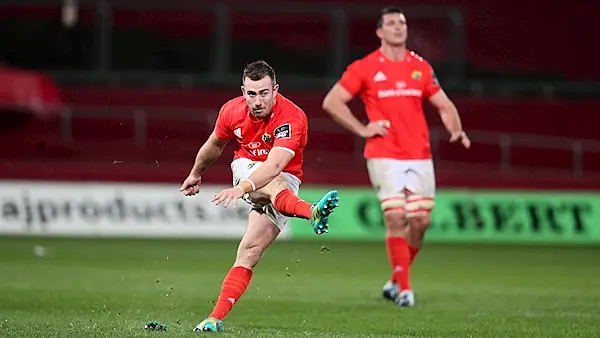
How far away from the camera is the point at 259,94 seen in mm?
8195

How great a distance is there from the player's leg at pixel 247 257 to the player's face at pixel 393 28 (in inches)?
130

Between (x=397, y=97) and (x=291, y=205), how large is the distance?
345cm

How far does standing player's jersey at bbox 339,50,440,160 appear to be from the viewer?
11453 millimetres

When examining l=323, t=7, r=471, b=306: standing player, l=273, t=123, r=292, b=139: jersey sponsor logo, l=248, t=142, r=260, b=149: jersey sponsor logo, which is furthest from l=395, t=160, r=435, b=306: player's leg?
l=273, t=123, r=292, b=139: jersey sponsor logo

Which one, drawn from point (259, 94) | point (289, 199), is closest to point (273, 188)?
point (289, 199)

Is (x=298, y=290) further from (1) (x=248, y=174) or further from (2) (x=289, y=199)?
(2) (x=289, y=199)

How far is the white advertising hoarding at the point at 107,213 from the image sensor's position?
19391 millimetres

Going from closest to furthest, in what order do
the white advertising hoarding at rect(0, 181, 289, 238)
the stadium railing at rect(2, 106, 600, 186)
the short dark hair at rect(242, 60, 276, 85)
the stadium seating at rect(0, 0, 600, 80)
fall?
the short dark hair at rect(242, 60, 276, 85) → the white advertising hoarding at rect(0, 181, 289, 238) → the stadium railing at rect(2, 106, 600, 186) → the stadium seating at rect(0, 0, 600, 80)

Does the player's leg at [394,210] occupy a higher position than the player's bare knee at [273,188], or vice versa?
the player's bare knee at [273,188]

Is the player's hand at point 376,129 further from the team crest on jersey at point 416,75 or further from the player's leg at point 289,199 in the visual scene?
the player's leg at point 289,199

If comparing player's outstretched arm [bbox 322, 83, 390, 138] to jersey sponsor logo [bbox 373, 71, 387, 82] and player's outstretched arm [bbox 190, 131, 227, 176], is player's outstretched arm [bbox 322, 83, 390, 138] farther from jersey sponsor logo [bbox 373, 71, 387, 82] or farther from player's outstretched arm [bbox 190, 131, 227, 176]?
player's outstretched arm [bbox 190, 131, 227, 176]

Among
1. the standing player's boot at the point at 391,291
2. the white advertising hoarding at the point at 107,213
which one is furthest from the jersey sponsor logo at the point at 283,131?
the white advertising hoarding at the point at 107,213

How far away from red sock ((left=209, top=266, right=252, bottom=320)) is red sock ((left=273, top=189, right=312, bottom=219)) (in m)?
0.56

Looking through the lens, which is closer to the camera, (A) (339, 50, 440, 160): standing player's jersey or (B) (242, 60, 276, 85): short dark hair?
(B) (242, 60, 276, 85): short dark hair
